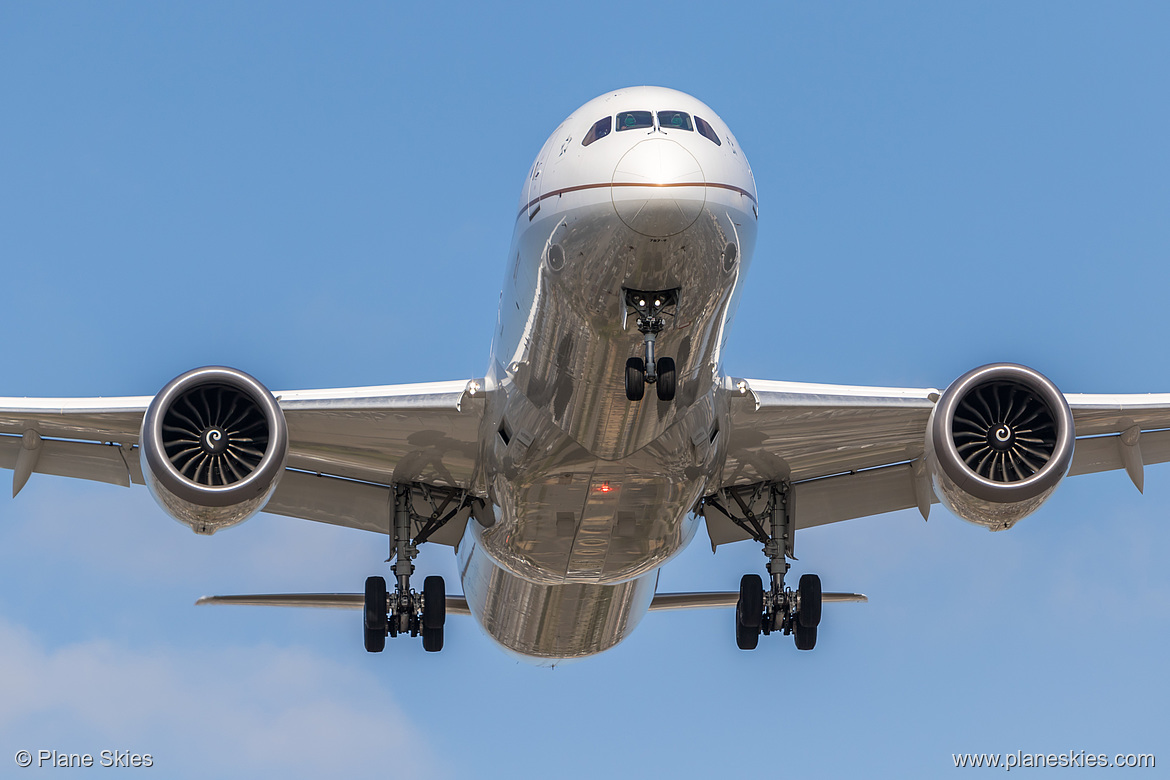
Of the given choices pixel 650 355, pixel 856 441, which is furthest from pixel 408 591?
pixel 650 355

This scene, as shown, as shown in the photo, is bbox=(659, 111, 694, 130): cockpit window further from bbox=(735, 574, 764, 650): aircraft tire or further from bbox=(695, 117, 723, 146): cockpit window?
bbox=(735, 574, 764, 650): aircraft tire

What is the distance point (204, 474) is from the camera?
728 inches

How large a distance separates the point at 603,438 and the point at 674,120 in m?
4.28

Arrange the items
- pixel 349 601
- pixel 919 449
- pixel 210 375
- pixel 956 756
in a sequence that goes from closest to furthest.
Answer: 1. pixel 210 375
2. pixel 919 449
3. pixel 349 601
4. pixel 956 756

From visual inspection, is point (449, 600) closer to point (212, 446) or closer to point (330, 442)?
point (330, 442)

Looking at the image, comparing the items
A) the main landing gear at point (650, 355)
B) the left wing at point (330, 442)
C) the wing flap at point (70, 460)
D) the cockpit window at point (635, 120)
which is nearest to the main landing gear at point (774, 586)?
the left wing at point (330, 442)

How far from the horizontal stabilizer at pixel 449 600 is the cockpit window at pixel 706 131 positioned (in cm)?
990

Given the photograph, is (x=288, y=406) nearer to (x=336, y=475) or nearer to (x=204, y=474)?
(x=204, y=474)

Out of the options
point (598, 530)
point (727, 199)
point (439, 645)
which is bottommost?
point (439, 645)

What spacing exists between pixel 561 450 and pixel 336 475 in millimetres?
5391

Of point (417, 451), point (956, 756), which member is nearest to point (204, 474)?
point (417, 451)

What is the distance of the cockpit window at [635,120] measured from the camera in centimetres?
1564

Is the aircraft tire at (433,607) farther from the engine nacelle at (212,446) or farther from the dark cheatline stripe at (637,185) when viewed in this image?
the dark cheatline stripe at (637,185)

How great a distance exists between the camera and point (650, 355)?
1631 centimetres
